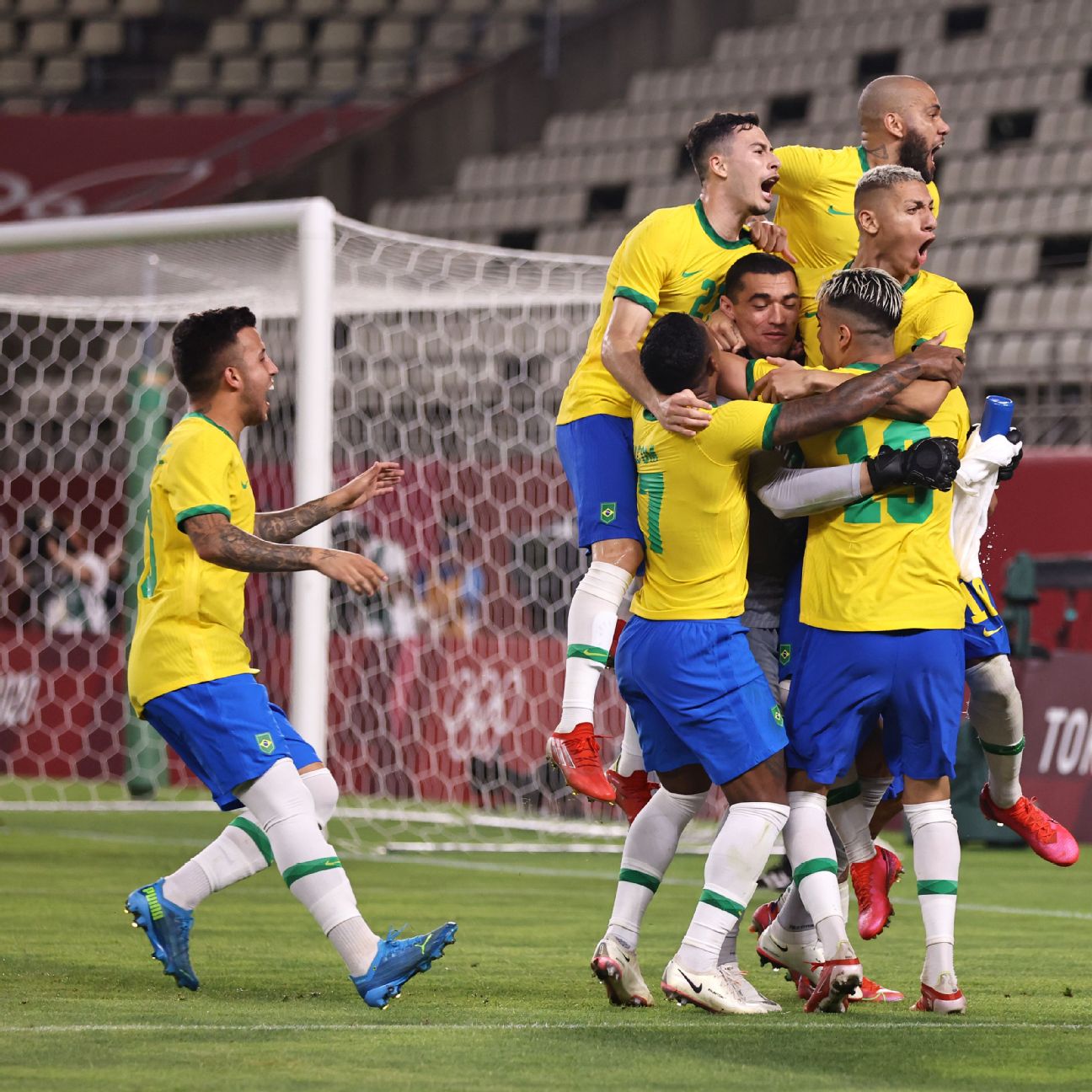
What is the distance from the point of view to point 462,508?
11734 millimetres

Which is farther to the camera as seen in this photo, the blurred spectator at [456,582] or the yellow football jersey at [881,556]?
the blurred spectator at [456,582]

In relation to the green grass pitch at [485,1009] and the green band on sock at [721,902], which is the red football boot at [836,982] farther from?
the green band on sock at [721,902]

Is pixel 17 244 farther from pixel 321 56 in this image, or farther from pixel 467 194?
pixel 321 56

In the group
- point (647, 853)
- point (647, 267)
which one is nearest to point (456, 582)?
point (647, 267)

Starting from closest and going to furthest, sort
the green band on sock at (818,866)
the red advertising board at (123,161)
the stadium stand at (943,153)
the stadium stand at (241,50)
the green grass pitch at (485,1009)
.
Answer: the green grass pitch at (485,1009)
the green band on sock at (818,866)
the stadium stand at (943,153)
the red advertising board at (123,161)
the stadium stand at (241,50)

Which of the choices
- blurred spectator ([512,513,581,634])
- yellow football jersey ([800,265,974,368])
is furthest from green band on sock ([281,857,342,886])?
blurred spectator ([512,513,581,634])

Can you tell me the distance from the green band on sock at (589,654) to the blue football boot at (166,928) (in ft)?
3.88

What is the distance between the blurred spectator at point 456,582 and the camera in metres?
11.7

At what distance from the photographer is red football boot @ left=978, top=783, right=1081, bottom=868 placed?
5.15 metres

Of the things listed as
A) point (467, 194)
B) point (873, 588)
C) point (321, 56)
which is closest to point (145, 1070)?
point (873, 588)

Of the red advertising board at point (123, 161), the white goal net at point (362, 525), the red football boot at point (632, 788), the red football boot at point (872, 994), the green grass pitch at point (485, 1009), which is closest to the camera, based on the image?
Answer: the green grass pitch at point (485, 1009)

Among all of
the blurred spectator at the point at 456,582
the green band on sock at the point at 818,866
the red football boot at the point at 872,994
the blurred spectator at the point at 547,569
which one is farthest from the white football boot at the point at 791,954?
the blurred spectator at the point at 456,582

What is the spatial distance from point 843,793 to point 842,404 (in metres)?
1.11

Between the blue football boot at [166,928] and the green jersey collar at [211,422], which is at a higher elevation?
the green jersey collar at [211,422]
